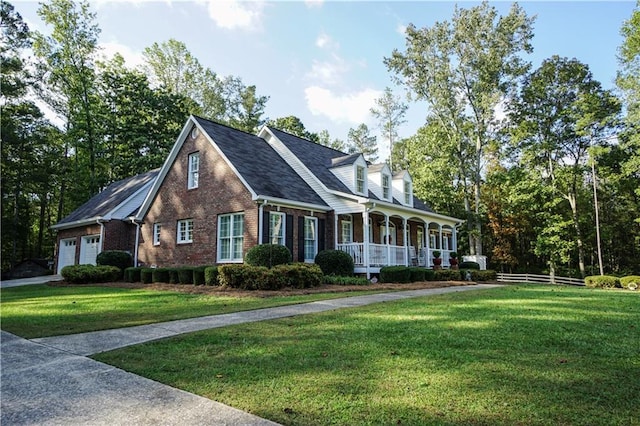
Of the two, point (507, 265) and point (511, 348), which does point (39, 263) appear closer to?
point (511, 348)

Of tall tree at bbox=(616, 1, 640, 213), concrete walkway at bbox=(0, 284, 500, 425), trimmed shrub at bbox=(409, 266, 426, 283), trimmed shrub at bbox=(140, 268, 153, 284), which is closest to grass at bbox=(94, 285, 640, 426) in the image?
concrete walkway at bbox=(0, 284, 500, 425)

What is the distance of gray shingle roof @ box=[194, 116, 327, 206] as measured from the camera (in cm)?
1641

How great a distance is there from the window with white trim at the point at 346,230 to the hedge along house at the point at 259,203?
0.05 metres

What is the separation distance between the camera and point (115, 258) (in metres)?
20.2

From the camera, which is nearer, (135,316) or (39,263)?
(135,316)

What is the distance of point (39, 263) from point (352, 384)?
2925cm

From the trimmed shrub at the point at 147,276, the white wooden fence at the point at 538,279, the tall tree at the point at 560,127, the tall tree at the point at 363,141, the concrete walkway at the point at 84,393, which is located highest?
the tall tree at the point at 363,141

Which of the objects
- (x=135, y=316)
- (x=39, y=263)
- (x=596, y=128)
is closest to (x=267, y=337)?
(x=135, y=316)

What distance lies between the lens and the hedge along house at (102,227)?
2214cm

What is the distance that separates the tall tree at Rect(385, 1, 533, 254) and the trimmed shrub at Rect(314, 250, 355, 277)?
16.6 metres

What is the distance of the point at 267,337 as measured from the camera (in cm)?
569

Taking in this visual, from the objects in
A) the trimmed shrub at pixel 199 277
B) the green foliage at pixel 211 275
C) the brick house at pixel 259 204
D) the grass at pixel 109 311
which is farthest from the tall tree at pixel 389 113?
the grass at pixel 109 311

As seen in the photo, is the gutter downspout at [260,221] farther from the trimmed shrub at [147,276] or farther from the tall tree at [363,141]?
the tall tree at [363,141]

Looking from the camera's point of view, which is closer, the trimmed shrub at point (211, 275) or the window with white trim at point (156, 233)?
the trimmed shrub at point (211, 275)
